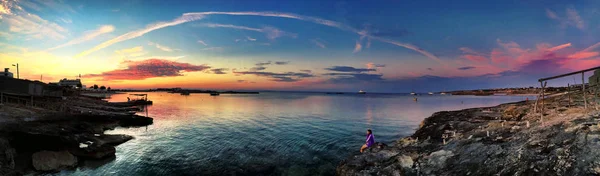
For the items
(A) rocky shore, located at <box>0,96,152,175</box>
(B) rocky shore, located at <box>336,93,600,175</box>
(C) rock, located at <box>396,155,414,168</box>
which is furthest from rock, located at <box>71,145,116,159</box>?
(C) rock, located at <box>396,155,414,168</box>

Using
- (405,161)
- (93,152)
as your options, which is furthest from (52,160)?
(405,161)

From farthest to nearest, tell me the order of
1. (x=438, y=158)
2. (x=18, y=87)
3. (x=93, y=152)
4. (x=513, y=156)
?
1. (x=18, y=87)
2. (x=93, y=152)
3. (x=438, y=158)
4. (x=513, y=156)

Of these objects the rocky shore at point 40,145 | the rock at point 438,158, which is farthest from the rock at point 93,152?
the rock at point 438,158

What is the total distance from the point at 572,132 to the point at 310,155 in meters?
17.5

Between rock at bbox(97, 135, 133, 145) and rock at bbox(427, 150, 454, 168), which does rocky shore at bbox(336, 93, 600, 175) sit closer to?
rock at bbox(427, 150, 454, 168)

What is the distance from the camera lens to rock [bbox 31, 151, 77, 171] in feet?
63.0

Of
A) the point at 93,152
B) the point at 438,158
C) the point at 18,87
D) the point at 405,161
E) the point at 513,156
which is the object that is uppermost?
the point at 18,87

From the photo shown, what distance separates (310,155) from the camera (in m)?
24.5

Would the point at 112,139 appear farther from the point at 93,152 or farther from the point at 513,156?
the point at 513,156

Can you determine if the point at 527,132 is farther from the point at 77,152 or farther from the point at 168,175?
the point at 77,152

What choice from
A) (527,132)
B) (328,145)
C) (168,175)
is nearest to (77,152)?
(168,175)

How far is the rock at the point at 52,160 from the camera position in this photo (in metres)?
19.2

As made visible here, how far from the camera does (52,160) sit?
19719mm

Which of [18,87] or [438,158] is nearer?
[438,158]
